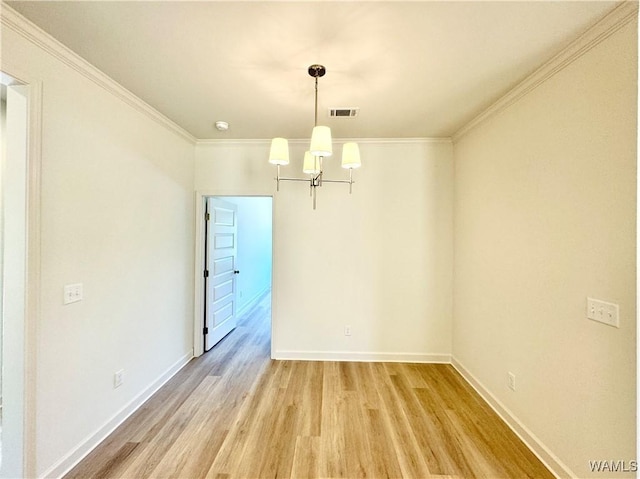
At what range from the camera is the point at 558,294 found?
5.59 ft

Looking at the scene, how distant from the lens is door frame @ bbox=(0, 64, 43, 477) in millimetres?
1491

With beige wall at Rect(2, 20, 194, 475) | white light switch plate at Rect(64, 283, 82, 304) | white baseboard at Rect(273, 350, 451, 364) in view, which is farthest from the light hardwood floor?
white light switch plate at Rect(64, 283, 82, 304)

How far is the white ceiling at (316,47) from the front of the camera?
1.38 m

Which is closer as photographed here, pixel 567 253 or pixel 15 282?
pixel 15 282

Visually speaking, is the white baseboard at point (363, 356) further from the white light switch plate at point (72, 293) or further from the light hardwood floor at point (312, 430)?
the white light switch plate at point (72, 293)

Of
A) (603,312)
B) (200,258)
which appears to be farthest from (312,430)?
(200,258)

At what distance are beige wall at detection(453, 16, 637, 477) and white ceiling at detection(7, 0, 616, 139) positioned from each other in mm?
351

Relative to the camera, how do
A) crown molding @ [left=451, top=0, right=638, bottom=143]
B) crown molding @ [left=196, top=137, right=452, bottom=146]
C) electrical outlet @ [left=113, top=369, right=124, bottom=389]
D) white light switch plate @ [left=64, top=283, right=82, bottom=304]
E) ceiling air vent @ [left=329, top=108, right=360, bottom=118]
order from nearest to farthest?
crown molding @ [left=451, top=0, right=638, bottom=143] → white light switch plate @ [left=64, top=283, right=82, bottom=304] → electrical outlet @ [left=113, top=369, right=124, bottom=389] → ceiling air vent @ [left=329, top=108, right=360, bottom=118] → crown molding @ [left=196, top=137, right=452, bottom=146]

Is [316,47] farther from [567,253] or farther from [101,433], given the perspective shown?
[101,433]

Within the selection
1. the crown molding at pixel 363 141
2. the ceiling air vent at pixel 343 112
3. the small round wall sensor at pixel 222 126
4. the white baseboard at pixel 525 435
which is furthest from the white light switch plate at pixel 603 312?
the small round wall sensor at pixel 222 126

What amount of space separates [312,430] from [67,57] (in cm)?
299

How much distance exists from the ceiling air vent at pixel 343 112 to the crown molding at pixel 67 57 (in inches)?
64.1

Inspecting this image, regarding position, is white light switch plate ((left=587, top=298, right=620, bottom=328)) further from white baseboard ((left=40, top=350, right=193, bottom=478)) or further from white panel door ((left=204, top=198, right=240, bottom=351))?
white panel door ((left=204, top=198, right=240, bottom=351))

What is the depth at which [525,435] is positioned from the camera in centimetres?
193
